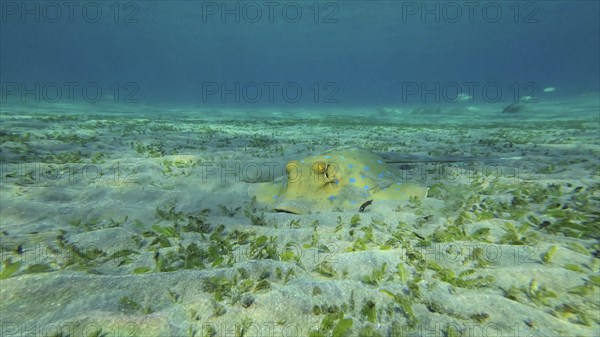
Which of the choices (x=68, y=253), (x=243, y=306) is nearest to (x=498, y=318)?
(x=243, y=306)

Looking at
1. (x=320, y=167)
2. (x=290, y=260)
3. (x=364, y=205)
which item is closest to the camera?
A: (x=290, y=260)

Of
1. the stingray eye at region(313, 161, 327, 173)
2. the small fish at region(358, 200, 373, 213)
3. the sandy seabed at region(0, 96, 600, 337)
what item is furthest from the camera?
the stingray eye at region(313, 161, 327, 173)

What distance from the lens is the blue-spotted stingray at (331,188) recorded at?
402 cm

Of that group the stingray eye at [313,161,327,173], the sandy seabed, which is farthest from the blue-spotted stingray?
the sandy seabed

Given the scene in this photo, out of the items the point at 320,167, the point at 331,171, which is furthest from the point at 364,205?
the point at 320,167

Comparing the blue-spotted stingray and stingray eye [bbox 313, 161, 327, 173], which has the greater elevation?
stingray eye [bbox 313, 161, 327, 173]

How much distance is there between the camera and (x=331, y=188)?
4184 mm

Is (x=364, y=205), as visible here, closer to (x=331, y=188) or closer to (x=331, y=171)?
(x=331, y=188)

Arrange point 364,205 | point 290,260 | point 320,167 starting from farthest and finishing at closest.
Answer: point 320,167
point 364,205
point 290,260

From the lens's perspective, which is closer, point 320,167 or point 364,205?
point 364,205

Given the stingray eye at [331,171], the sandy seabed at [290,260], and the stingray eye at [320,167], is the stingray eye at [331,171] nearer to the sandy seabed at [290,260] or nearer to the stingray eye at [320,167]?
the stingray eye at [320,167]

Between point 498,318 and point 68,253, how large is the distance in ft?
11.6

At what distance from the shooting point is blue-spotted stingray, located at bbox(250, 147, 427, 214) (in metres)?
4.02

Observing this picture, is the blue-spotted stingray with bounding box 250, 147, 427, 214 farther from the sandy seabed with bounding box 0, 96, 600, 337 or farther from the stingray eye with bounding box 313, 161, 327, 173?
the sandy seabed with bounding box 0, 96, 600, 337
